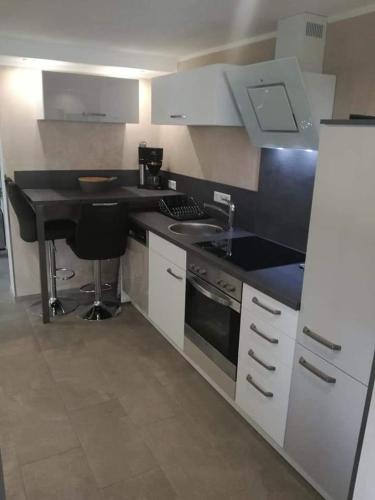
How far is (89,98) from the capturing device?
3.52 meters

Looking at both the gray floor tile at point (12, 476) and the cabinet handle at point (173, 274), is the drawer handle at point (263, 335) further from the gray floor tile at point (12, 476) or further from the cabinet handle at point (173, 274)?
the gray floor tile at point (12, 476)

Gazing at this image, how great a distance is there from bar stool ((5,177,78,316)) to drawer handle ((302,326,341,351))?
2.28 m

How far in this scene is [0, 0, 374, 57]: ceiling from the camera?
83.9 inches

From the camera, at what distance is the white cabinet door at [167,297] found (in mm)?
2842

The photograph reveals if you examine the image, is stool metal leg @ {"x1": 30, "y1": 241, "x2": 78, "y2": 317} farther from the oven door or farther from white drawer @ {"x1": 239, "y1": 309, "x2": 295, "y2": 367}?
white drawer @ {"x1": 239, "y1": 309, "x2": 295, "y2": 367}

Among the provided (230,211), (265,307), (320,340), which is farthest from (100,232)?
(320,340)

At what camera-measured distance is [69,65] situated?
3.40 metres

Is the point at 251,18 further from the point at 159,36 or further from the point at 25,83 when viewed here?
the point at 25,83

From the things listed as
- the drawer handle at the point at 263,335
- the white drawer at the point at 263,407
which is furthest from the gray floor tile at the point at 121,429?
the drawer handle at the point at 263,335

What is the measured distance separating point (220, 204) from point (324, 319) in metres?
1.76

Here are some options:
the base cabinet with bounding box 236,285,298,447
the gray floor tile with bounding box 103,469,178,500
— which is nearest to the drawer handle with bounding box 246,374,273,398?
the base cabinet with bounding box 236,285,298,447

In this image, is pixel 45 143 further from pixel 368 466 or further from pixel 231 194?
pixel 368 466

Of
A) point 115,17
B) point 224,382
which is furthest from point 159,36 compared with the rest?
point 224,382

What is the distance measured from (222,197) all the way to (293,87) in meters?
1.30
